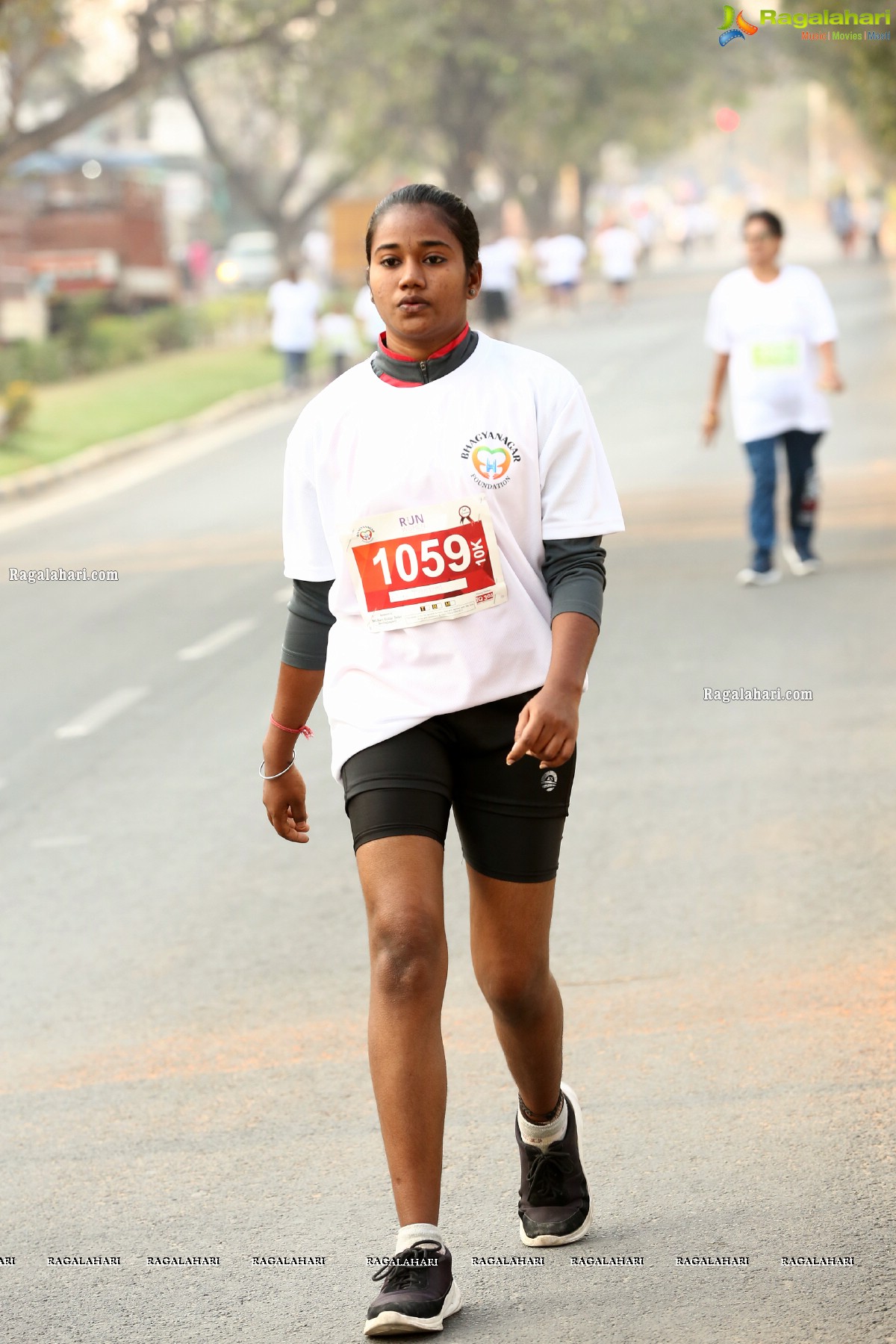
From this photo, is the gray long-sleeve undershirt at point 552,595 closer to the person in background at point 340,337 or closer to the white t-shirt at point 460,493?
the white t-shirt at point 460,493

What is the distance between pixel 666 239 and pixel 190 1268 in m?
99.1

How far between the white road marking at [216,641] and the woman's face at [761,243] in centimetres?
345

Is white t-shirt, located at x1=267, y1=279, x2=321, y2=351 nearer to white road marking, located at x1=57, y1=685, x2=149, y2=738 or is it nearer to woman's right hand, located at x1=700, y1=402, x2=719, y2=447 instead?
woman's right hand, located at x1=700, y1=402, x2=719, y2=447

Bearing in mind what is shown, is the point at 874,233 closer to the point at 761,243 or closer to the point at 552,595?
the point at 761,243

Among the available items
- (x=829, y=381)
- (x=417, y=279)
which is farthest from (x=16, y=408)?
(x=417, y=279)

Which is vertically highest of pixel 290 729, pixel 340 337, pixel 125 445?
pixel 290 729

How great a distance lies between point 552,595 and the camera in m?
3.64

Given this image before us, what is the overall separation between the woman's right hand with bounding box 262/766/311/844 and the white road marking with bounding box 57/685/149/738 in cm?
529

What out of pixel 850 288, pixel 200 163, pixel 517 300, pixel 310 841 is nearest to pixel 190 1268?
pixel 310 841

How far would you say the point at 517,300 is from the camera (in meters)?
46.4

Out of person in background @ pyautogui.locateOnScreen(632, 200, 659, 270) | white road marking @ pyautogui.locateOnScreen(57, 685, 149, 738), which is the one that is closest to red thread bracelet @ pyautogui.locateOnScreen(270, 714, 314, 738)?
white road marking @ pyautogui.locateOnScreen(57, 685, 149, 738)

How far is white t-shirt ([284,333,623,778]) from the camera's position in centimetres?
358

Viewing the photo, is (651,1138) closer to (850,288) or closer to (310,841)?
(310,841)

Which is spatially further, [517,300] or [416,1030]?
[517,300]
